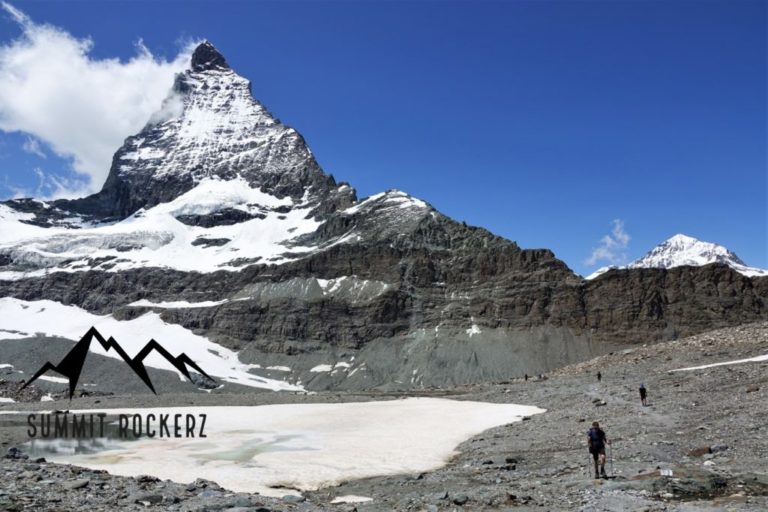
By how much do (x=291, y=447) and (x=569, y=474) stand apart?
17742mm

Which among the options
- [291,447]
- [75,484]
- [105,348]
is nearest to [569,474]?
[75,484]

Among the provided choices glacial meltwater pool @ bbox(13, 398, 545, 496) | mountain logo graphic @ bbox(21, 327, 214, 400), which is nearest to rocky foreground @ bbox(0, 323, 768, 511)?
glacial meltwater pool @ bbox(13, 398, 545, 496)

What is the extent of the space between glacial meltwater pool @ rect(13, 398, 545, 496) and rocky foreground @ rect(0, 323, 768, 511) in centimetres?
206

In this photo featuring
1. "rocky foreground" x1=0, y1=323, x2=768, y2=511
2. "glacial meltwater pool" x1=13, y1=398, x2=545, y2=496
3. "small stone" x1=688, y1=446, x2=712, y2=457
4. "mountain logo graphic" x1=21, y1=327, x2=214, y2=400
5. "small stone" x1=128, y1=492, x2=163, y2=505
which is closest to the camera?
"rocky foreground" x1=0, y1=323, x2=768, y2=511

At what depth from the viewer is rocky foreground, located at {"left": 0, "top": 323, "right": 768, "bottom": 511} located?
54.0 feet

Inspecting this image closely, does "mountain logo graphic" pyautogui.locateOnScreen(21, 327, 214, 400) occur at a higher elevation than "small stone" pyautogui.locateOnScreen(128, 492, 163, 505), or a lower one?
higher

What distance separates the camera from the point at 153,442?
3709cm

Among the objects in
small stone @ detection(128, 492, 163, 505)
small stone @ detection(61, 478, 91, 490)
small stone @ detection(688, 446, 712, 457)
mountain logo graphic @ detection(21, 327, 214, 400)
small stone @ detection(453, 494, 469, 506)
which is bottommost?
small stone @ detection(453, 494, 469, 506)

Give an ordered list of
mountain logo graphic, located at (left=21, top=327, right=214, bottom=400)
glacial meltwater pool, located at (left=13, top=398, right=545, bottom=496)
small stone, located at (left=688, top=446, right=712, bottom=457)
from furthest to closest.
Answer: mountain logo graphic, located at (left=21, top=327, right=214, bottom=400)
glacial meltwater pool, located at (left=13, top=398, right=545, bottom=496)
small stone, located at (left=688, top=446, right=712, bottom=457)

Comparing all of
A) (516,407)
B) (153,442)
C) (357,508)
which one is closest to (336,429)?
(153,442)

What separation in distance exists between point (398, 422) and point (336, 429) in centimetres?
529

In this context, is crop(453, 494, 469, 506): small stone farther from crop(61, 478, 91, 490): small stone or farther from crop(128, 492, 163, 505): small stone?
crop(61, 478, 91, 490): small stone

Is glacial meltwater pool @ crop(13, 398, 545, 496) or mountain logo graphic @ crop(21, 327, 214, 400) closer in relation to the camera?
glacial meltwater pool @ crop(13, 398, 545, 496)

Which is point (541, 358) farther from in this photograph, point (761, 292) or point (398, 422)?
point (398, 422)
